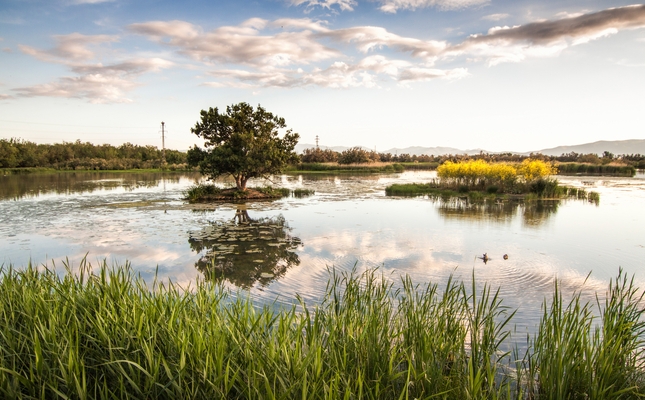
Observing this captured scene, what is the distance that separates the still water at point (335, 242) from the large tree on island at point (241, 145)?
281 centimetres

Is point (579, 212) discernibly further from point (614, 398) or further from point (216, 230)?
point (614, 398)

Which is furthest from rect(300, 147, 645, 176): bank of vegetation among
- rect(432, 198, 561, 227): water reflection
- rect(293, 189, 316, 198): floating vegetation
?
rect(293, 189, 316, 198): floating vegetation

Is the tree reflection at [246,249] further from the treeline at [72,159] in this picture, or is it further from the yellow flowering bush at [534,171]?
the treeline at [72,159]

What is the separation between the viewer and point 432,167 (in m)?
63.3

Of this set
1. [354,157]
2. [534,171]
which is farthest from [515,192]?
[354,157]

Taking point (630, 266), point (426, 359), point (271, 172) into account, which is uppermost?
point (271, 172)

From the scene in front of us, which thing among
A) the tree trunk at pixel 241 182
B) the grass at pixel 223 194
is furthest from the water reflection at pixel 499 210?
the tree trunk at pixel 241 182

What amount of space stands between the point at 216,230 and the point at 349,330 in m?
9.51

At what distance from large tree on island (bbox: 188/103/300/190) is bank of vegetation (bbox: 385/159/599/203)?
7.63m

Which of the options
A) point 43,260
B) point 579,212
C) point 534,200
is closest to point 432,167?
point 534,200

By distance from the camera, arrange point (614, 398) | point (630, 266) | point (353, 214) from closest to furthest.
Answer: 1. point (614, 398)
2. point (630, 266)
3. point (353, 214)

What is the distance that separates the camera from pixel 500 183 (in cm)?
2311

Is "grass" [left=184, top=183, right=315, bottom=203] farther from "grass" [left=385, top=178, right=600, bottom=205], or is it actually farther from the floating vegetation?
"grass" [left=385, top=178, right=600, bottom=205]

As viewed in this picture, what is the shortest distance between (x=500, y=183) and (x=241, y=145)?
49.5 ft
